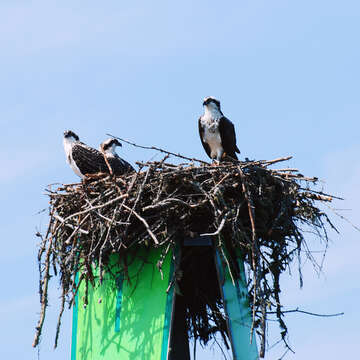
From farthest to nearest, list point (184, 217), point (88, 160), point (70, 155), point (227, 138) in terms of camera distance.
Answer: point (70, 155)
point (227, 138)
point (88, 160)
point (184, 217)

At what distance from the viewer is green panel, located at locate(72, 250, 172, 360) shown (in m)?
8.70

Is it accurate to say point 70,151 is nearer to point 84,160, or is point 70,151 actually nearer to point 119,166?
point 84,160

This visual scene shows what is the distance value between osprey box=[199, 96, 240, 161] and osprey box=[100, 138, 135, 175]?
44.2 inches

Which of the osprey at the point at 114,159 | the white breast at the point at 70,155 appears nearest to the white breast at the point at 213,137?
the osprey at the point at 114,159

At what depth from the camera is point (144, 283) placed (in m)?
9.03

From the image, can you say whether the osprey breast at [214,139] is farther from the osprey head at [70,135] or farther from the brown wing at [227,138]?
the osprey head at [70,135]

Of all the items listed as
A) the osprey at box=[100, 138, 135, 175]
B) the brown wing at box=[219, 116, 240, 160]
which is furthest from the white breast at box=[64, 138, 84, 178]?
the brown wing at box=[219, 116, 240, 160]

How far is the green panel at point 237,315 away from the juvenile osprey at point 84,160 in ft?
8.43

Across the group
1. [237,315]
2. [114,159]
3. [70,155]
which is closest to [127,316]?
[237,315]

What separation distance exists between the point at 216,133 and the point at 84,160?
6.05ft

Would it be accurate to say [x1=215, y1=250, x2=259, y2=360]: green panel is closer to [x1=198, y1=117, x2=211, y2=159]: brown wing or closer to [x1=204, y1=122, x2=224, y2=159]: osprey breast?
[x1=204, y1=122, x2=224, y2=159]: osprey breast

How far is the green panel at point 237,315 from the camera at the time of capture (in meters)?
8.66

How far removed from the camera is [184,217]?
28.8 ft

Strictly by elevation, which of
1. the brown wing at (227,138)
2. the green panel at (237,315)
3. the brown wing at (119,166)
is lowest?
the green panel at (237,315)
